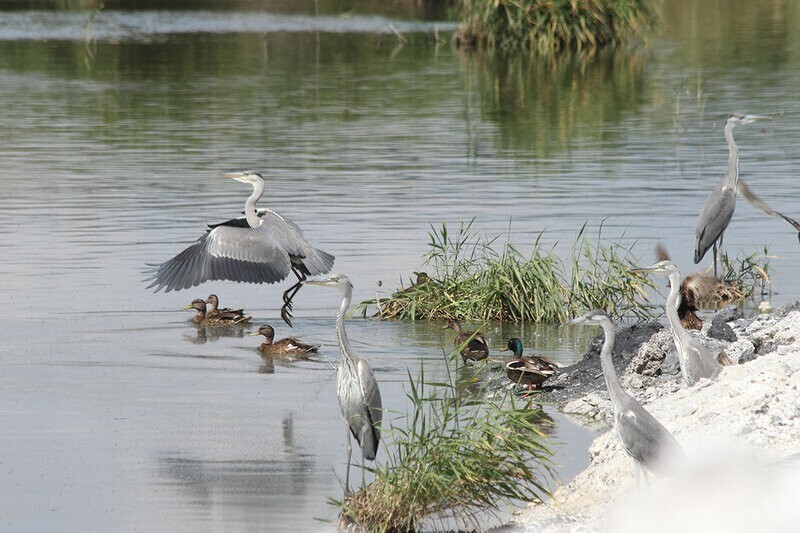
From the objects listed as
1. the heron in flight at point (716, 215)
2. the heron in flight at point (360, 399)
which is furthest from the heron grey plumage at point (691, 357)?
the heron in flight at point (716, 215)

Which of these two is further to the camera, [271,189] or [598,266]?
[271,189]

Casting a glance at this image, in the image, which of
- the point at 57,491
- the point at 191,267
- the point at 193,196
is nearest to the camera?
the point at 57,491

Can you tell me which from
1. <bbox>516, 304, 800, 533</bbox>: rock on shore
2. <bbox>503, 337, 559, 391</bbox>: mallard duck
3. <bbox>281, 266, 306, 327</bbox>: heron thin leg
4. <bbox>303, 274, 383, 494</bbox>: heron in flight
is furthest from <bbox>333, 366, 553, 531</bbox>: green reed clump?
<bbox>281, 266, 306, 327</bbox>: heron thin leg

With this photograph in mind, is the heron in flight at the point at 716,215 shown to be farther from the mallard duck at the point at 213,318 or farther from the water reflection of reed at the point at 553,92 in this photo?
the water reflection of reed at the point at 553,92

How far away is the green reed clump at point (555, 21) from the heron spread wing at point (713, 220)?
24.3m

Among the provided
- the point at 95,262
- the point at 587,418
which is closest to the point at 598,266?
the point at 587,418

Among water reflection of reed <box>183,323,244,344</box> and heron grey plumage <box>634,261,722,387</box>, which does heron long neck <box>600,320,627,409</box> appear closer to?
heron grey plumage <box>634,261,722,387</box>

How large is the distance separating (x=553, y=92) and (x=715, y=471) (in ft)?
88.9

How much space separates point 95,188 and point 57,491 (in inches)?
513

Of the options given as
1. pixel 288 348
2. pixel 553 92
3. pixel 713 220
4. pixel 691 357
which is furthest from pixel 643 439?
pixel 553 92

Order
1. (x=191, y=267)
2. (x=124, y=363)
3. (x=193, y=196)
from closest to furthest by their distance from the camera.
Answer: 1. (x=124, y=363)
2. (x=191, y=267)
3. (x=193, y=196)

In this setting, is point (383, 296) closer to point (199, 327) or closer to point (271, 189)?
point (199, 327)

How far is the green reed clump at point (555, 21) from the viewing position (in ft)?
125

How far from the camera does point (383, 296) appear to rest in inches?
526
